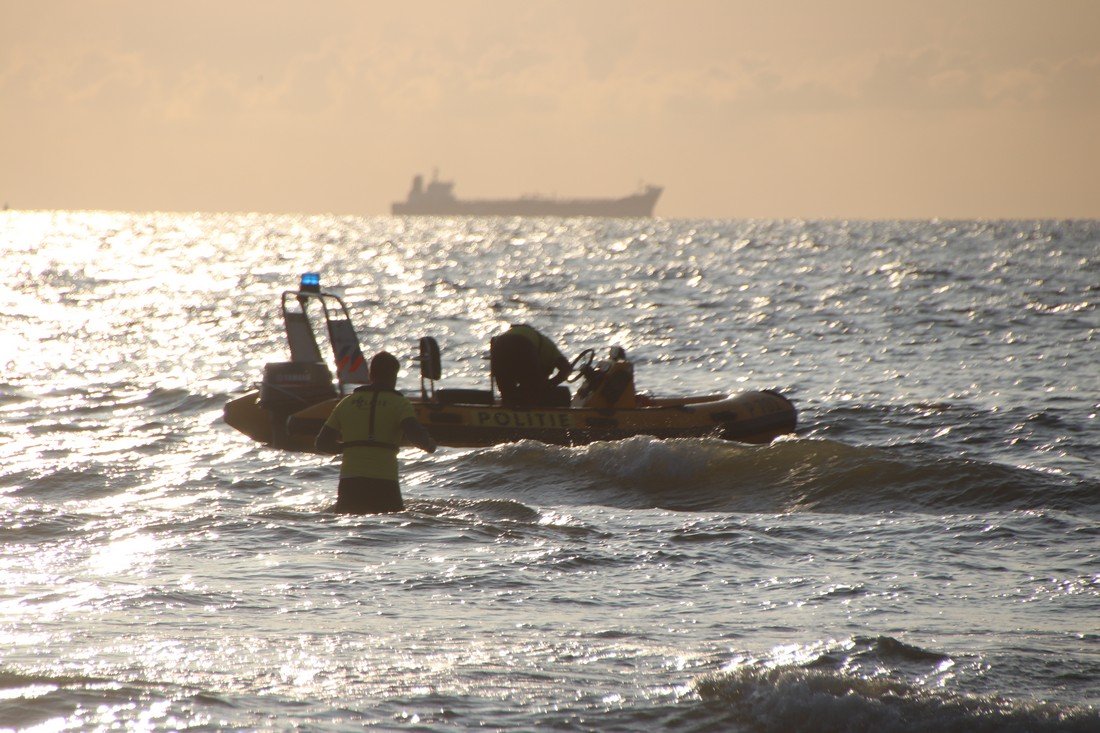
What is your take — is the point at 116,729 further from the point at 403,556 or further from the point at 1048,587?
the point at 1048,587

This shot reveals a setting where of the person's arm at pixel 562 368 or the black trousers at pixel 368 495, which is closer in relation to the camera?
the black trousers at pixel 368 495

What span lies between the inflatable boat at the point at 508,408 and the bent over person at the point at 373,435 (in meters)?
3.89

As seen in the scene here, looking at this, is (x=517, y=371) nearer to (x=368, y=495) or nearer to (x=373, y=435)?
(x=368, y=495)

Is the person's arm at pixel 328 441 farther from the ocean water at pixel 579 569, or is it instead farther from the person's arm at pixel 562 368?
the person's arm at pixel 562 368

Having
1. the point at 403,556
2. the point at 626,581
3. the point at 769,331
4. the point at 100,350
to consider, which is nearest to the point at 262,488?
the point at 403,556

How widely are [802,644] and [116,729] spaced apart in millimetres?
3077

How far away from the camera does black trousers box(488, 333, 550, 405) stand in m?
13.5

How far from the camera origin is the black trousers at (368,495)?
9.18 meters

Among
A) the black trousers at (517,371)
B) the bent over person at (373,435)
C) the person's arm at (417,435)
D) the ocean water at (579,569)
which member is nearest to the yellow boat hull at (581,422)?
the black trousers at (517,371)

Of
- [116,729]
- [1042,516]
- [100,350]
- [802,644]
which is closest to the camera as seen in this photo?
[116,729]

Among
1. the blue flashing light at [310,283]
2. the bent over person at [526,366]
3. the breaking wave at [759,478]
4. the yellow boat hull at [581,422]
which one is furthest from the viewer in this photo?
the yellow boat hull at [581,422]

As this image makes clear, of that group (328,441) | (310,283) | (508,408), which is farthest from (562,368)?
(328,441)

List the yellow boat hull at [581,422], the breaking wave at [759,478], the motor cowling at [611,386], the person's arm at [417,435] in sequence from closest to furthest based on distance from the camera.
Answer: the person's arm at [417,435], the breaking wave at [759,478], the yellow boat hull at [581,422], the motor cowling at [611,386]

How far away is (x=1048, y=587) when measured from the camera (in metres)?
7.75
